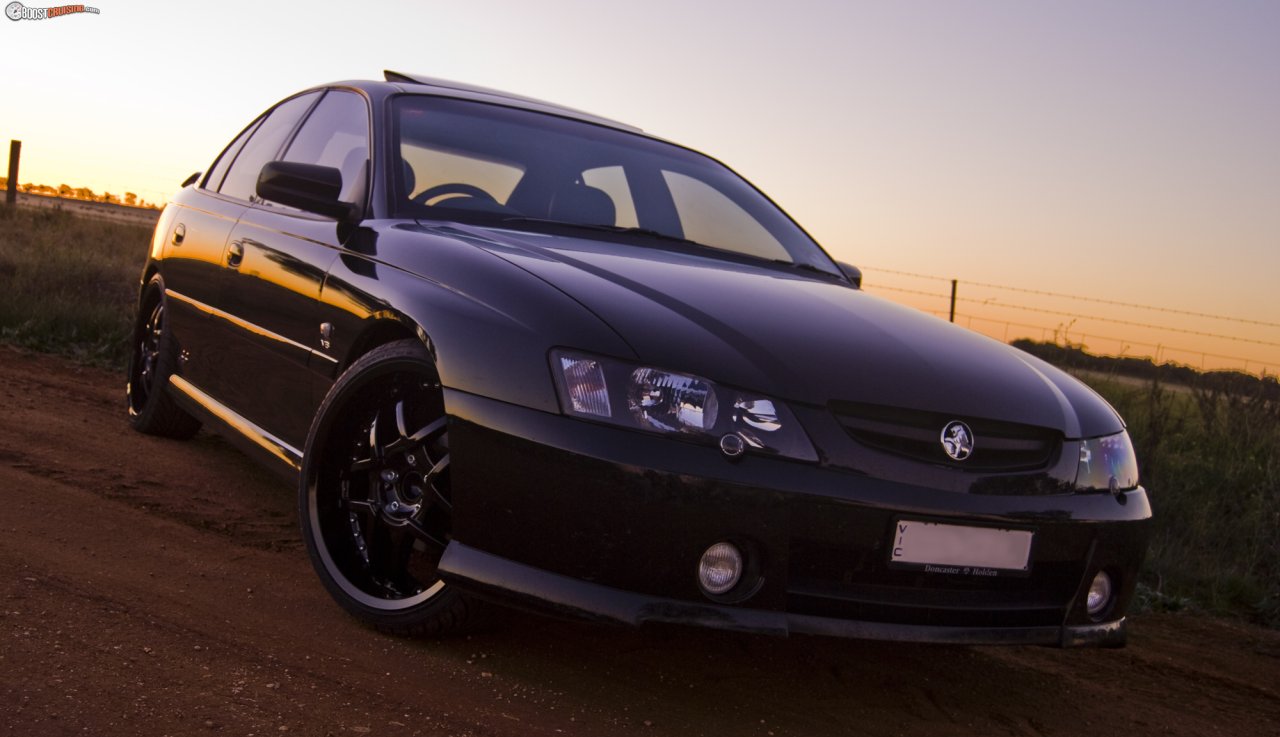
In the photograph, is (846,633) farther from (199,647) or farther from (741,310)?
(199,647)

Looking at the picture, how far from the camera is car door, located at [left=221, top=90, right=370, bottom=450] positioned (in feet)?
11.8

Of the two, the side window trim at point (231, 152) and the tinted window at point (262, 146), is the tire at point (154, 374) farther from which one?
the tinted window at point (262, 146)

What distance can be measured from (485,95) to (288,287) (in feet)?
3.59

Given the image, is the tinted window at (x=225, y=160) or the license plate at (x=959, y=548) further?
the tinted window at (x=225, y=160)

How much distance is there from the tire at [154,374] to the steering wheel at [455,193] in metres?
1.84

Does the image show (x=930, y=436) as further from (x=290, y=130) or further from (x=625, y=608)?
(x=290, y=130)

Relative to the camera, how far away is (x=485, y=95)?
4.36 meters

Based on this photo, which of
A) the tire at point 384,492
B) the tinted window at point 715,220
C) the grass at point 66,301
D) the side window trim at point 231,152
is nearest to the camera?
the tire at point 384,492

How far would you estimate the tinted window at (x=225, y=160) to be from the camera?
203 inches

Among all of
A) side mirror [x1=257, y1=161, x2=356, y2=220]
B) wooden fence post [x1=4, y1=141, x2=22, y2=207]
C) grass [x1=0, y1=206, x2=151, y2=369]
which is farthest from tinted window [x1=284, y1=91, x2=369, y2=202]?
wooden fence post [x1=4, y1=141, x2=22, y2=207]

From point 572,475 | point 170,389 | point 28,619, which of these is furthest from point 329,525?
point 170,389

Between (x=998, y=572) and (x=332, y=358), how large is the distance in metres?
1.89

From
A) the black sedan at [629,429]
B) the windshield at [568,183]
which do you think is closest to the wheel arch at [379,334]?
the black sedan at [629,429]

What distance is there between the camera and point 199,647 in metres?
2.78
